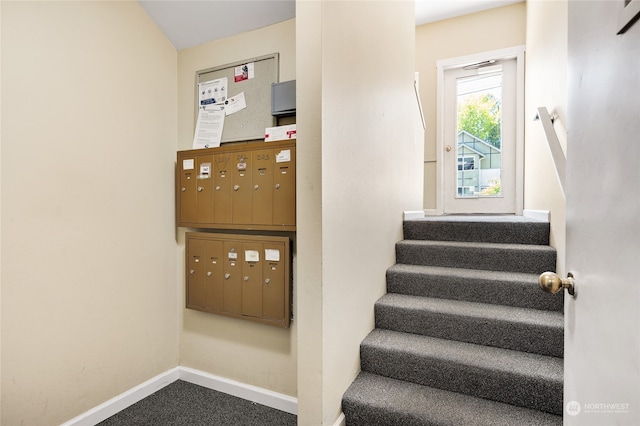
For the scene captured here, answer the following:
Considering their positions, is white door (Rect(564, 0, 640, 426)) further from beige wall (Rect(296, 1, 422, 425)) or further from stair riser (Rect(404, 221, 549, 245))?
stair riser (Rect(404, 221, 549, 245))

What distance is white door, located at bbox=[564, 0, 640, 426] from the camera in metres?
0.51

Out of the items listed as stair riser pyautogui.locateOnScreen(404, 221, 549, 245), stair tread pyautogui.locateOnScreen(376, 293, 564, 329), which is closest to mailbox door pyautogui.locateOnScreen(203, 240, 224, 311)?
stair tread pyautogui.locateOnScreen(376, 293, 564, 329)

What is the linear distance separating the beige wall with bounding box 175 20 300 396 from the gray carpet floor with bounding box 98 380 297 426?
0.41 ft

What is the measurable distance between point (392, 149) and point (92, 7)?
1.99m

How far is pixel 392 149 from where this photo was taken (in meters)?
2.44

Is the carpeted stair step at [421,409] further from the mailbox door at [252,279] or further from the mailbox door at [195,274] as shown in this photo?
the mailbox door at [195,274]

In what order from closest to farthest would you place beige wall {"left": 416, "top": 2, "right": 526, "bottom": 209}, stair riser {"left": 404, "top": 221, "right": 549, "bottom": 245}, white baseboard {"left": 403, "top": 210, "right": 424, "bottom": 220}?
stair riser {"left": 404, "top": 221, "right": 549, "bottom": 245}, white baseboard {"left": 403, "top": 210, "right": 424, "bottom": 220}, beige wall {"left": 416, "top": 2, "right": 526, "bottom": 209}

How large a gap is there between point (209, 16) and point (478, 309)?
237 centimetres

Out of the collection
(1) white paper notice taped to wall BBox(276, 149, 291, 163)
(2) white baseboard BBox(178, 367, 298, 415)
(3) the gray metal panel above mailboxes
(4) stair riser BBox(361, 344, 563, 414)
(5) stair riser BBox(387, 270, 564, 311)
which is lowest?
(2) white baseboard BBox(178, 367, 298, 415)

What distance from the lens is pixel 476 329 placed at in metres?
1.81

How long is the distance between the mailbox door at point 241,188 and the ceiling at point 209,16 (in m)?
0.82

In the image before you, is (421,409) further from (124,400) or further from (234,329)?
(124,400)

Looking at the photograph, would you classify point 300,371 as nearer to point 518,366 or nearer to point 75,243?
point 518,366

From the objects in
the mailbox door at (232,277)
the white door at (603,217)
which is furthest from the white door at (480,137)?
the white door at (603,217)
